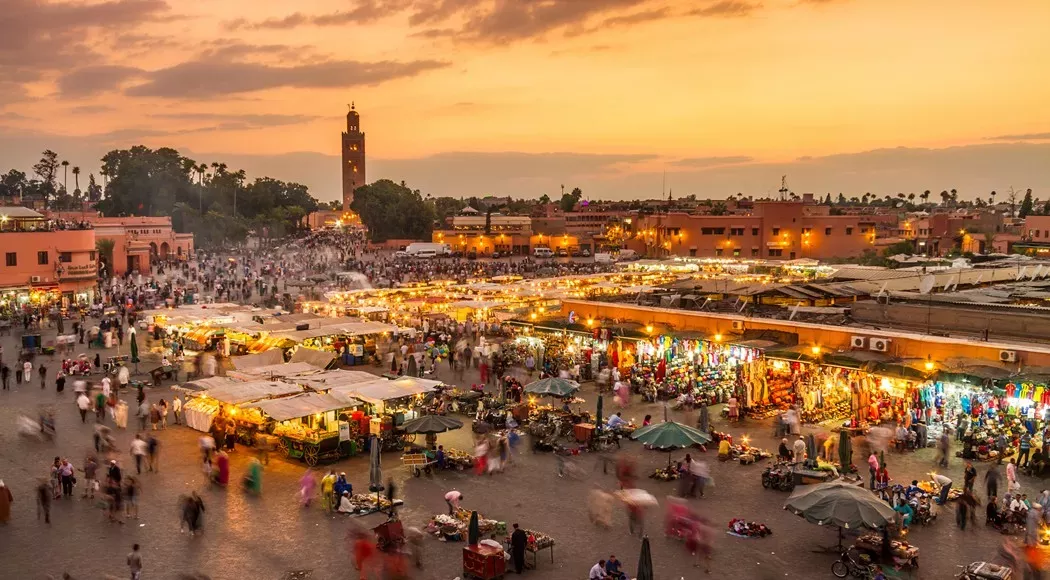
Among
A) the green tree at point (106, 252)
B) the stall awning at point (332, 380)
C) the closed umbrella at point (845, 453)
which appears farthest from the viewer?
the green tree at point (106, 252)

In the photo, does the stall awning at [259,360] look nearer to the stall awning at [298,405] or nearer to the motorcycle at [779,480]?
the stall awning at [298,405]

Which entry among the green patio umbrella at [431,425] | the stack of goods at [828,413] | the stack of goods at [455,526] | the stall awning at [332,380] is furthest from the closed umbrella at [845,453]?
the stall awning at [332,380]

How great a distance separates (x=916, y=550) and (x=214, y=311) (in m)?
26.7

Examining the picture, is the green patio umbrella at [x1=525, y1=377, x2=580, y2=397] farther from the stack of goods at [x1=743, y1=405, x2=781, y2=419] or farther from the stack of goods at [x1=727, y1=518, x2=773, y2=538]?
the stack of goods at [x1=727, y1=518, x2=773, y2=538]

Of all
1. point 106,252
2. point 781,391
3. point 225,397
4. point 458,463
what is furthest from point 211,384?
point 106,252

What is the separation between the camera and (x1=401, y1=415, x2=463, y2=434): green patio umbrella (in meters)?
16.0

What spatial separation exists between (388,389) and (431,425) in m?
2.56

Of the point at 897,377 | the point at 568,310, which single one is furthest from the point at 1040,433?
the point at 568,310

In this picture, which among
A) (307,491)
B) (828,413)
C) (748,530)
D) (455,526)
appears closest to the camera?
(748,530)

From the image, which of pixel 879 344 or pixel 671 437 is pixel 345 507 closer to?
pixel 671 437

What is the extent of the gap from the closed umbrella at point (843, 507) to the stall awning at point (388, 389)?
9283mm

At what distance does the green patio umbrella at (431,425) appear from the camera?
15992 mm

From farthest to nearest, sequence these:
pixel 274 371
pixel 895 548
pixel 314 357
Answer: pixel 314 357 → pixel 274 371 → pixel 895 548

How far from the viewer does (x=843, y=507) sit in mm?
10836
